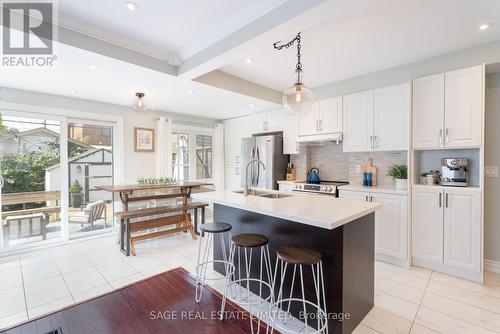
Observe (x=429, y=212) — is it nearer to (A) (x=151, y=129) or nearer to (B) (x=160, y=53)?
(B) (x=160, y=53)

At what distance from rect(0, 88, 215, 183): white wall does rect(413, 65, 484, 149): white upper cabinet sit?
4.46 m

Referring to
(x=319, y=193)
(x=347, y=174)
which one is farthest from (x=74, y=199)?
(x=347, y=174)

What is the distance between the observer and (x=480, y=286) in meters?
2.59

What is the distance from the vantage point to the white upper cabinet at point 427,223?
2.88 meters

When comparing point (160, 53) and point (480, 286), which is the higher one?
point (160, 53)

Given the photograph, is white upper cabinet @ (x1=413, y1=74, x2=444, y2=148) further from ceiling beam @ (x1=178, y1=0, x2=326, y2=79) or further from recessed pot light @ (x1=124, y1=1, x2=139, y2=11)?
recessed pot light @ (x1=124, y1=1, x2=139, y2=11)

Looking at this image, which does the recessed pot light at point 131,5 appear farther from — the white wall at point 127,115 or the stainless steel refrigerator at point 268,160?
the stainless steel refrigerator at point 268,160

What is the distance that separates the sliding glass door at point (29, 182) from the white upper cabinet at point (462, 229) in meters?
5.64

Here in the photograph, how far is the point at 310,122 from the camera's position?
4.26 m

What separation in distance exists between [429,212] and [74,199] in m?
5.43

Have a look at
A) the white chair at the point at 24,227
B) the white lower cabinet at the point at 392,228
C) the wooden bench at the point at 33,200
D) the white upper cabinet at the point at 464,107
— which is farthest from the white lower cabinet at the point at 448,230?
the white chair at the point at 24,227

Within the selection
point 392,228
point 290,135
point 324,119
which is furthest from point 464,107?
point 290,135

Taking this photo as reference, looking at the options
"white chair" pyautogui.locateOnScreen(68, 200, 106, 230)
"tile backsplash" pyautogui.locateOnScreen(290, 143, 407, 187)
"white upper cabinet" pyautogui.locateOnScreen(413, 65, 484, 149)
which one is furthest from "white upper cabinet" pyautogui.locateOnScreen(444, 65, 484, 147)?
"white chair" pyautogui.locateOnScreen(68, 200, 106, 230)

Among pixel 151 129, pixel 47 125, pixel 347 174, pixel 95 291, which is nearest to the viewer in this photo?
pixel 95 291
